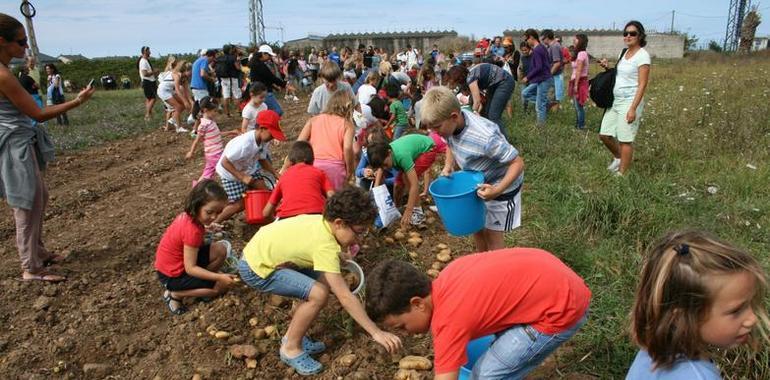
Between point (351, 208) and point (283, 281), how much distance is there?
0.68m

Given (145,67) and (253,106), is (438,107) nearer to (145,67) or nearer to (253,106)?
(253,106)

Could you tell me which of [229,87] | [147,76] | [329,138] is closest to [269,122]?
[329,138]

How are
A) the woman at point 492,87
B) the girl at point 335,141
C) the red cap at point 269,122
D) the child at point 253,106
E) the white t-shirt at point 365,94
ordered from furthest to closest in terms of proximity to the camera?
the white t-shirt at point 365,94
the woman at point 492,87
the child at point 253,106
the girl at point 335,141
the red cap at point 269,122

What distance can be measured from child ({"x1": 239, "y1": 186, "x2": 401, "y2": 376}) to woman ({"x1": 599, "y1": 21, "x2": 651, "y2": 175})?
11.5 feet

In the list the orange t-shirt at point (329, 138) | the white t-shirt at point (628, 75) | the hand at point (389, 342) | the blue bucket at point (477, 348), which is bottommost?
the blue bucket at point (477, 348)

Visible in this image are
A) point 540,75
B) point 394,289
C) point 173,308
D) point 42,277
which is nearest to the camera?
point 394,289

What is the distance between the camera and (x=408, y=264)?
2.04m

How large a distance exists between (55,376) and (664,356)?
123 inches

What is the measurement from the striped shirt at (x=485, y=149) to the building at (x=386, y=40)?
32.1 meters

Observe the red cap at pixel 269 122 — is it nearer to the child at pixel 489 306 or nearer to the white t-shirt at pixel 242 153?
the white t-shirt at pixel 242 153

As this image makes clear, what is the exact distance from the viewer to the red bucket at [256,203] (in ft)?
13.8

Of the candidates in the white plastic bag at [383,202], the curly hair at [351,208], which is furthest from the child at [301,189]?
the curly hair at [351,208]

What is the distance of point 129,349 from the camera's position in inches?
125

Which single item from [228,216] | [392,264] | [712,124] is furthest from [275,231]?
[712,124]
